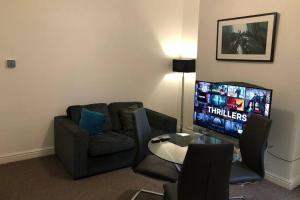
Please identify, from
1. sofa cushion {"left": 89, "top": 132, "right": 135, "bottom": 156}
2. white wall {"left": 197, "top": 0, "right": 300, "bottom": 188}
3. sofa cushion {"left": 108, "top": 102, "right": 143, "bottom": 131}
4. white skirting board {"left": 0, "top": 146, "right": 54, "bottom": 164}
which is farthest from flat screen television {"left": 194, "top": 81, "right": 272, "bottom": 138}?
white skirting board {"left": 0, "top": 146, "right": 54, "bottom": 164}

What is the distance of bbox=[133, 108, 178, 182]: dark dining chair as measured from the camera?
8.20 ft

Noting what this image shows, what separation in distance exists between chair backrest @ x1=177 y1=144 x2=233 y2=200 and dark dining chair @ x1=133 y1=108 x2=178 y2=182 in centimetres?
52

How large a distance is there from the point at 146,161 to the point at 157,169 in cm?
22

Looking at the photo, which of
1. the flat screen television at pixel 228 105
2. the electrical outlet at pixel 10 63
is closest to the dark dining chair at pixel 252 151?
the flat screen television at pixel 228 105

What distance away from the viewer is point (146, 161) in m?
2.75

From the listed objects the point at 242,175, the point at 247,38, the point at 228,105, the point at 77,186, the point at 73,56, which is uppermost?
the point at 247,38

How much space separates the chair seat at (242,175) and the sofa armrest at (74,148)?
167 centimetres

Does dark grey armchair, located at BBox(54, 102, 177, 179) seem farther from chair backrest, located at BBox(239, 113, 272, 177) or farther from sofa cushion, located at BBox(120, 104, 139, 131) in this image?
chair backrest, located at BBox(239, 113, 272, 177)

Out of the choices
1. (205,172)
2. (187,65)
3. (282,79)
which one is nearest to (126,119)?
(187,65)

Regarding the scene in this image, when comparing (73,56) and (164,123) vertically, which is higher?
(73,56)

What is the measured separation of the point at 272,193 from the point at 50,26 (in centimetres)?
350

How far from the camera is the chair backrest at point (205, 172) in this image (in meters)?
1.80

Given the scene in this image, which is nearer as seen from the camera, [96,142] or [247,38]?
[96,142]

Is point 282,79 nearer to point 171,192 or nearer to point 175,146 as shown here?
point 175,146
